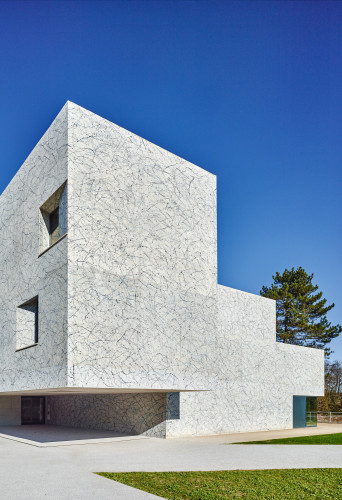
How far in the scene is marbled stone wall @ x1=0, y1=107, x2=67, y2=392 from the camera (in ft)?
41.4

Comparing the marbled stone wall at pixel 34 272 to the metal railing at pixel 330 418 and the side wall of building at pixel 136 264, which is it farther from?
the metal railing at pixel 330 418

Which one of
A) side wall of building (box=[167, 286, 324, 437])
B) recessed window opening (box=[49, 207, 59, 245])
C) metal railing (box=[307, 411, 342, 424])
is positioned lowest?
metal railing (box=[307, 411, 342, 424])

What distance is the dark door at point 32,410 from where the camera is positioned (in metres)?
22.8

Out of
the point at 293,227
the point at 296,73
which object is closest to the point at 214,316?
the point at 296,73

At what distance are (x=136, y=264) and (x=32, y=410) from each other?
13387 mm

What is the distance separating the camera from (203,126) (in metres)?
18.2

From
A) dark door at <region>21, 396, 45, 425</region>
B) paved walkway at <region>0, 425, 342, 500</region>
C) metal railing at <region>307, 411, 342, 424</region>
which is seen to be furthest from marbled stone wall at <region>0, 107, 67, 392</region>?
metal railing at <region>307, 411, 342, 424</region>

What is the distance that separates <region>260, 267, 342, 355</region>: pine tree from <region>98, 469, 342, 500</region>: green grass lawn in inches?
1258

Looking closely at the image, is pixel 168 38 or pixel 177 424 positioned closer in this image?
pixel 168 38

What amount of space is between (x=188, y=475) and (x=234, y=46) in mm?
12555

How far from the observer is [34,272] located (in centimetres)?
1454

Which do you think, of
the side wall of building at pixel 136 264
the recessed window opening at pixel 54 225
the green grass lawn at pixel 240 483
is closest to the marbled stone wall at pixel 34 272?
the recessed window opening at pixel 54 225

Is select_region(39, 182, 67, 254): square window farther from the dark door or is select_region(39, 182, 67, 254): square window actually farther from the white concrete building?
the dark door

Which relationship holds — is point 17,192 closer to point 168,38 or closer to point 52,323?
point 52,323
